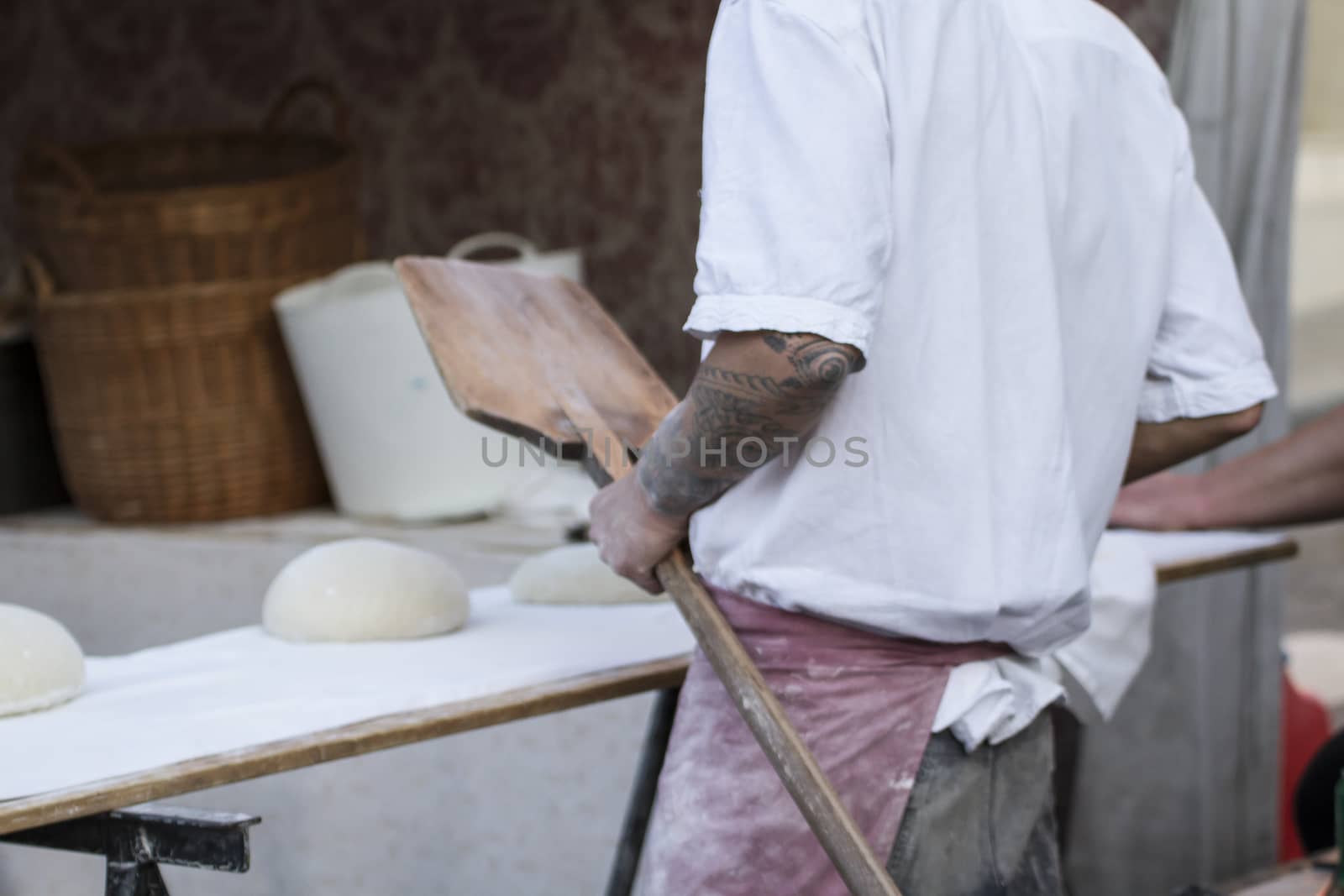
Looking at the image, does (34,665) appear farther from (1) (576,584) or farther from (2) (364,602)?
(1) (576,584)

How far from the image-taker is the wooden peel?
1.25 meters

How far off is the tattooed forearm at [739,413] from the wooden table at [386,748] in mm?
402

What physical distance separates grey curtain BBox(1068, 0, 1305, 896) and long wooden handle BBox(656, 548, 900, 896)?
5.80ft

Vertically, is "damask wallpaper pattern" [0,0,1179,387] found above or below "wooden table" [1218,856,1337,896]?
above

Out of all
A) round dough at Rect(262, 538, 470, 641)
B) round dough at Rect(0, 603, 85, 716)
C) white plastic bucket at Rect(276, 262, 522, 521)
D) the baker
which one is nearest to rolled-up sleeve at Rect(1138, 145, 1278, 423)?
the baker

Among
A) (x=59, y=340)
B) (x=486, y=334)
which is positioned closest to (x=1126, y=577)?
(x=486, y=334)

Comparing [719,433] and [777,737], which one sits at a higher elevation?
[719,433]

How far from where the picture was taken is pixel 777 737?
127 centimetres

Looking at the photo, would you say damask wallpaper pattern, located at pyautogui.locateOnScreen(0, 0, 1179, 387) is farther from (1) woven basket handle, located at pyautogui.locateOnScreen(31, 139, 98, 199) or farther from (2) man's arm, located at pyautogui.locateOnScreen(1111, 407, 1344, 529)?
(2) man's arm, located at pyautogui.locateOnScreen(1111, 407, 1344, 529)

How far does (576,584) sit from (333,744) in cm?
62

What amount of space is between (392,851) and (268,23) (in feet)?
8.18

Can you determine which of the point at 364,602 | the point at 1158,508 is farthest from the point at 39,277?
the point at 1158,508

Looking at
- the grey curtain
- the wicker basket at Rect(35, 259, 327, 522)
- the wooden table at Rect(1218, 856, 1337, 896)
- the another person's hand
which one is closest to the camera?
the another person's hand

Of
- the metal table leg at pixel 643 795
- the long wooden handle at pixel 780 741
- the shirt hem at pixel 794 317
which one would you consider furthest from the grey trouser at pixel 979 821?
the metal table leg at pixel 643 795
